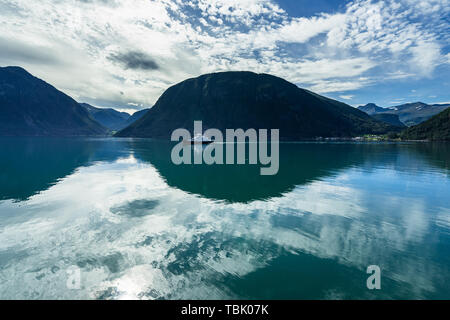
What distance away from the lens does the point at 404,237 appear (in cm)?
1733

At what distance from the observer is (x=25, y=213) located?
21203mm

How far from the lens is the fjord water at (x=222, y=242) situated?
443 inches

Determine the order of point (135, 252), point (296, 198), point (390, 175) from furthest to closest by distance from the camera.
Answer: point (390, 175)
point (296, 198)
point (135, 252)

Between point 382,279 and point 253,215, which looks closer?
point 382,279

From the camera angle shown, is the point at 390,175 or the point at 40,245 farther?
the point at 390,175

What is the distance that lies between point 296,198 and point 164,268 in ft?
63.3

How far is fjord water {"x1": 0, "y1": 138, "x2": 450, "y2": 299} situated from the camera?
11.2 m

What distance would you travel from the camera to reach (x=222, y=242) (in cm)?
1611
